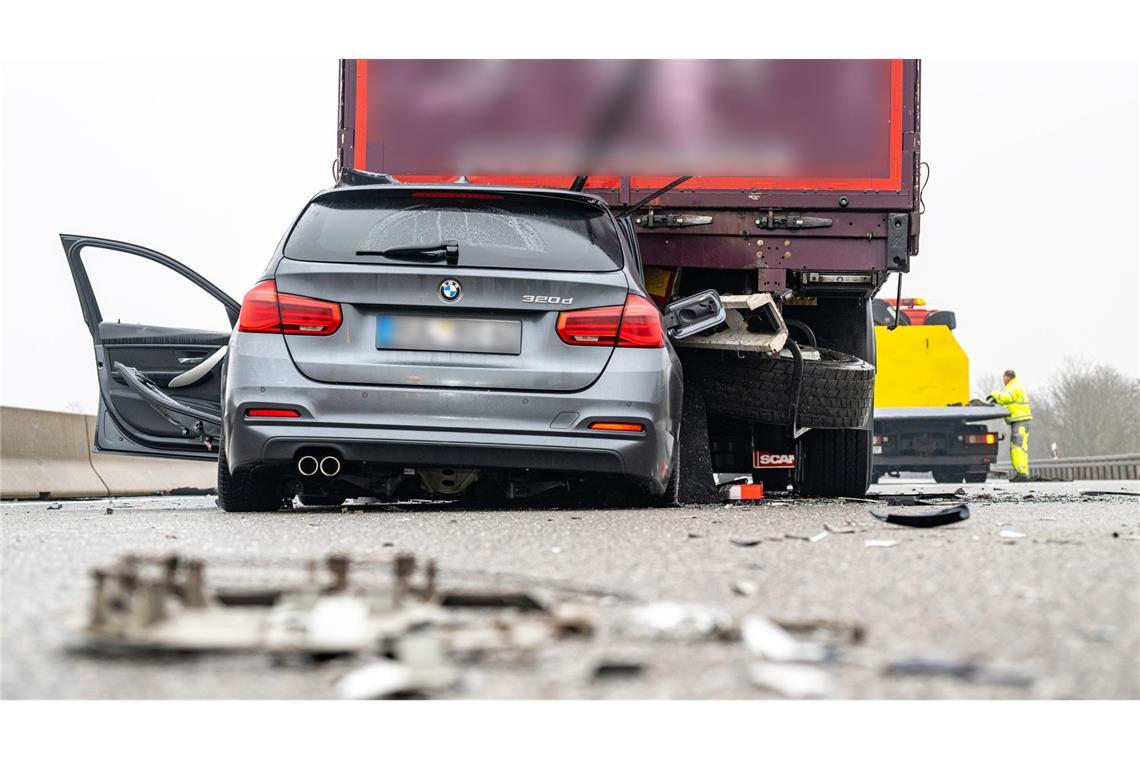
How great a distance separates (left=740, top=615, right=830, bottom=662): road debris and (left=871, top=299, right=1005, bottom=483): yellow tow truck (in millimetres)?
17179

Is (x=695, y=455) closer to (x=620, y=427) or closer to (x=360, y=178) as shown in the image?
(x=620, y=427)

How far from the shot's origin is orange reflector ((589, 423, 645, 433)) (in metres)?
5.94

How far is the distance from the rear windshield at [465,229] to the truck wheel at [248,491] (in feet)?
3.67

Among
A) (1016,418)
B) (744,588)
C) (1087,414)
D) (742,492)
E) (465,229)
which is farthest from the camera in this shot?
(1087,414)

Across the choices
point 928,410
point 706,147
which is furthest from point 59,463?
point 928,410

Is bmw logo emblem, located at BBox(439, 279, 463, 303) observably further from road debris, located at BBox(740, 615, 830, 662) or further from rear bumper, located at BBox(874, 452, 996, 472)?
rear bumper, located at BBox(874, 452, 996, 472)

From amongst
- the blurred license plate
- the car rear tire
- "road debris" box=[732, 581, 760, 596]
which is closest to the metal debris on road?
"road debris" box=[732, 581, 760, 596]

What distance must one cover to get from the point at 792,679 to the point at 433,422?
3.63 m

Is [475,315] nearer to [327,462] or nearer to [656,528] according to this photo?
[327,462]

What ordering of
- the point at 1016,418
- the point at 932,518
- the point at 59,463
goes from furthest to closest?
the point at 1016,418
the point at 59,463
the point at 932,518

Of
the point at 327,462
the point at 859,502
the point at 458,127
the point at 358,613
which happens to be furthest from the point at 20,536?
the point at 859,502

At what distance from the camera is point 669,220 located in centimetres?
776

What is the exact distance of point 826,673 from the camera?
2.45 meters

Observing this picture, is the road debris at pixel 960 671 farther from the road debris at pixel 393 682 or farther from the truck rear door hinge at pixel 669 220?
the truck rear door hinge at pixel 669 220
